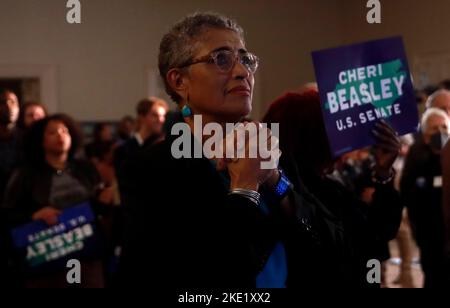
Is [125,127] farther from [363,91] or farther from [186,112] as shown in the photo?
[186,112]

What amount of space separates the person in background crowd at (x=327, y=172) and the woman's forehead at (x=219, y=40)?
327 millimetres

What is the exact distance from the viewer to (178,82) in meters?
1.34

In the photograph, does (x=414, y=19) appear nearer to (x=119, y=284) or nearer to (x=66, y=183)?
(x=66, y=183)

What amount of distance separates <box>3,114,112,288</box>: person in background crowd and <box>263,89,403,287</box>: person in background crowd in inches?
69.8

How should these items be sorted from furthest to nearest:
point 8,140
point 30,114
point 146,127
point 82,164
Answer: point 146,127 < point 30,114 < point 8,140 < point 82,164

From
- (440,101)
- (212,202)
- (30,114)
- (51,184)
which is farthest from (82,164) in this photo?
(212,202)

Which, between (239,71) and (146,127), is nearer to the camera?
(239,71)

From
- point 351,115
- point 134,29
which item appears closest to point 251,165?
point 351,115

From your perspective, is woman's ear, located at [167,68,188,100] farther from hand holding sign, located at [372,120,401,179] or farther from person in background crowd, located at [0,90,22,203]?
person in background crowd, located at [0,90,22,203]

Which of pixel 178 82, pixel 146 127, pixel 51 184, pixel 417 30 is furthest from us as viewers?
pixel 417 30

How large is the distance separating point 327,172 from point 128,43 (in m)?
6.50

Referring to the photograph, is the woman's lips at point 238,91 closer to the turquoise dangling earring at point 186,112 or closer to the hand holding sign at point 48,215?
the turquoise dangling earring at point 186,112

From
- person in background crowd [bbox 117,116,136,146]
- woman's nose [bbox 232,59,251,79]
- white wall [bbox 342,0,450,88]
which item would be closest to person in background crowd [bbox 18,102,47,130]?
white wall [bbox 342,0,450,88]
